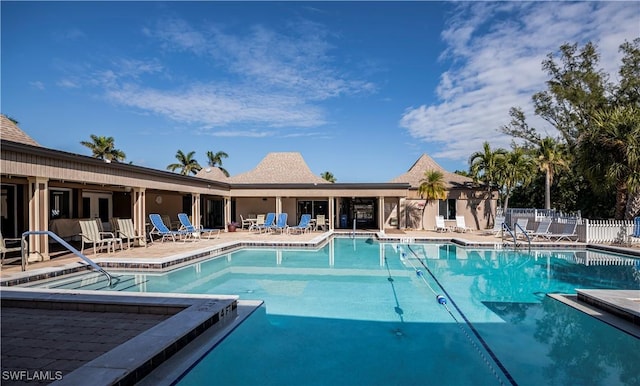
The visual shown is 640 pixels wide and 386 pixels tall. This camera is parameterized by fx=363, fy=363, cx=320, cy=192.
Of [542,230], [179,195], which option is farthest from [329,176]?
[542,230]

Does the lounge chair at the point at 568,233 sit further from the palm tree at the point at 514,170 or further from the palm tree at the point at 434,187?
the palm tree at the point at 434,187

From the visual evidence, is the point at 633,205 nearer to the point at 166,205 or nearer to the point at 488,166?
the point at 488,166

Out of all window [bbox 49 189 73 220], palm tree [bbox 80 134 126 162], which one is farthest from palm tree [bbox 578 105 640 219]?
palm tree [bbox 80 134 126 162]

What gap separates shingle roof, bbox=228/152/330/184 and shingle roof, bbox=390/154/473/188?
18.7ft

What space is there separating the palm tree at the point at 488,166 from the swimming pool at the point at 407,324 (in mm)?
11637

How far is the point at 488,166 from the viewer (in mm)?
22078

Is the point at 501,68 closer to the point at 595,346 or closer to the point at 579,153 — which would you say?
the point at 579,153

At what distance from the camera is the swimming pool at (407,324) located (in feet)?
12.5

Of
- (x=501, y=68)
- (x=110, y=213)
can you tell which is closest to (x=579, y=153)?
(x=501, y=68)

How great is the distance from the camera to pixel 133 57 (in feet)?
51.9

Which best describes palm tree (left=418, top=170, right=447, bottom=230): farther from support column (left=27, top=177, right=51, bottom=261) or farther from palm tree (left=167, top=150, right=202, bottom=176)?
palm tree (left=167, top=150, right=202, bottom=176)

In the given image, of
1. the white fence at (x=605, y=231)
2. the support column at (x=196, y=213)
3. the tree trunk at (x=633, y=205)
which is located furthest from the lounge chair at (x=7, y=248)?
the tree trunk at (x=633, y=205)

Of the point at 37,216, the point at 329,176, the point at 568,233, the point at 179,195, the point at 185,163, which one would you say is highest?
the point at 185,163

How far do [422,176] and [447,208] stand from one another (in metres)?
2.71
